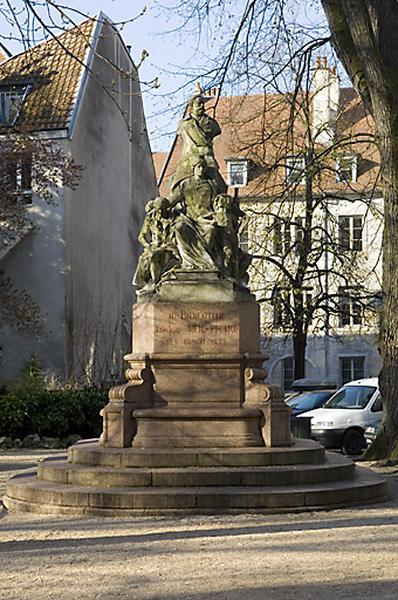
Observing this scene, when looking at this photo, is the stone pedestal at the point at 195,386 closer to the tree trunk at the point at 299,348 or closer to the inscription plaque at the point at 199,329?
the inscription plaque at the point at 199,329

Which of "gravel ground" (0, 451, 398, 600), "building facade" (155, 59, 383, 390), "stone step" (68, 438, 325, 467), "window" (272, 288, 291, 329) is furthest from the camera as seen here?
"window" (272, 288, 291, 329)

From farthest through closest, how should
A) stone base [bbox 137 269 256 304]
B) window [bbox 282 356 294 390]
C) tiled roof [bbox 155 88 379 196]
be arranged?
window [bbox 282 356 294 390]
tiled roof [bbox 155 88 379 196]
stone base [bbox 137 269 256 304]

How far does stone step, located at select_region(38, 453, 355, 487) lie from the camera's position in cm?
1160

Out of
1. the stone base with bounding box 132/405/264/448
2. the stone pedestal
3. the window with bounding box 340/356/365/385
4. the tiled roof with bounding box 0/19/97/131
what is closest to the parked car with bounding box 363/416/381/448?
the stone pedestal

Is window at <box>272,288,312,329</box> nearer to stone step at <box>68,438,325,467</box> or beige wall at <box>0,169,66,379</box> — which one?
beige wall at <box>0,169,66,379</box>

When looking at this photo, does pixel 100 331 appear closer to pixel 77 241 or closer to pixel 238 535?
pixel 77 241

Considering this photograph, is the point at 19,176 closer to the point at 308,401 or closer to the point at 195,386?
the point at 308,401

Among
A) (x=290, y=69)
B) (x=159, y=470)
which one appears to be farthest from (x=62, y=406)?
(x=159, y=470)

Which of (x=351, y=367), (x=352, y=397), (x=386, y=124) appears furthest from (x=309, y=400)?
(x=351, y=367)

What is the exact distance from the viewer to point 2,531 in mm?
10258

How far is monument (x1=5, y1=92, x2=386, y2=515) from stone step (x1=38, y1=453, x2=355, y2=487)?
0.01 m

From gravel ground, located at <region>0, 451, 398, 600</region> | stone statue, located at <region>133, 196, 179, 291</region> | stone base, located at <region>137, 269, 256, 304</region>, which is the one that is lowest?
gravel ground, located at <region>0, 451, 398, 600</region>

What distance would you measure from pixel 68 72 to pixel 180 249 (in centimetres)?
2181

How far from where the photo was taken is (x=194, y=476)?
11594mm
